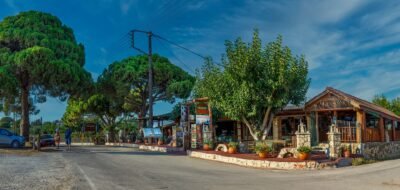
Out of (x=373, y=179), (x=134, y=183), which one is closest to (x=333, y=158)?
(x=373, y=179)

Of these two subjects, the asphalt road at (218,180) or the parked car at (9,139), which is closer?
the asphalt road at (218,180)

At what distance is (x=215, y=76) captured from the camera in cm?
2638

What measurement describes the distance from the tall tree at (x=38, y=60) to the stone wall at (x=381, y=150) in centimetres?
2272

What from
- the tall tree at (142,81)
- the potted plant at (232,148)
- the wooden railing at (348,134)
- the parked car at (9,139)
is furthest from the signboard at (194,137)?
the tall tree at (142,81)

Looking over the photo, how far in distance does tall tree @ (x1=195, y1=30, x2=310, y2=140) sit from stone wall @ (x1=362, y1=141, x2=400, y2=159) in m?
4.88

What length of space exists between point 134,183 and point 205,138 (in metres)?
14.6

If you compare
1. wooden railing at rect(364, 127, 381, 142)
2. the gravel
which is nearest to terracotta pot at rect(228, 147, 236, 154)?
wooden railing at rect(364, 127, 381, 142)

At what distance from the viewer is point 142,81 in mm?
45125

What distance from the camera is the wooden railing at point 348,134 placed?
23250 mm

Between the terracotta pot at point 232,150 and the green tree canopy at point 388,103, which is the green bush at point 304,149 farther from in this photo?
the green tree canopy at point 388,103

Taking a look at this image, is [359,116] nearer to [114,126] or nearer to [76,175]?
[76,175]

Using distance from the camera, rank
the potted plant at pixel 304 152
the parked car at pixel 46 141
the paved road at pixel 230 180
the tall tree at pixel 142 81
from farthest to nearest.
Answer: the tall tree at pixel 142 81, the parked car at pixel 46 141, the potted plant at pixel 304 152, the paved road at pixel 230 180

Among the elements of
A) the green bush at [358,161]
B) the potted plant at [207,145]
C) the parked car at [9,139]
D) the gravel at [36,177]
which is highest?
the parked car at [9,139]

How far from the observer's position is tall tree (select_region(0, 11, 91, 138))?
102ft
